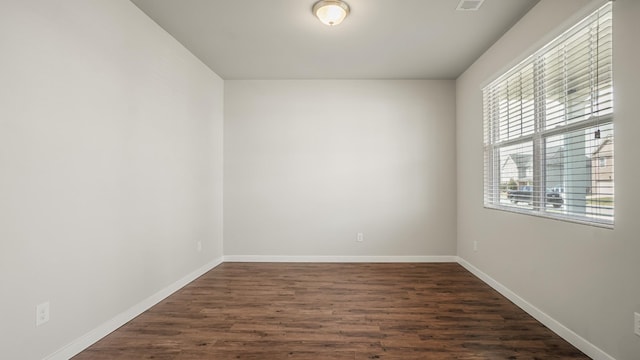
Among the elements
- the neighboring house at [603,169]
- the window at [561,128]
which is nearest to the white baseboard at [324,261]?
the window at [561,128]

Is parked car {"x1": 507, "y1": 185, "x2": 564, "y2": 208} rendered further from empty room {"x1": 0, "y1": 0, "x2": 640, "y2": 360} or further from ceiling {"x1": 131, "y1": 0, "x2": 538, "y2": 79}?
ceiling {"x1": 131, "y1": 0, "x2": 538, "y2": 79}

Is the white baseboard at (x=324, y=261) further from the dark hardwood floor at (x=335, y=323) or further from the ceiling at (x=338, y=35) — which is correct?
the ceiling at (x=338, y=35)

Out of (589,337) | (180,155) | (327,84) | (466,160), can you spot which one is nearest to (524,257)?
(589,337)

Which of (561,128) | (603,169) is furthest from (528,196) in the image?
(603,169)

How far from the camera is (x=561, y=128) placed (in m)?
2.46

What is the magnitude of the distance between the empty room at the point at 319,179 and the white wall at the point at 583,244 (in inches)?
0.6

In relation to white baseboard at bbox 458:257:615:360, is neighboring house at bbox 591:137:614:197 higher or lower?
higher

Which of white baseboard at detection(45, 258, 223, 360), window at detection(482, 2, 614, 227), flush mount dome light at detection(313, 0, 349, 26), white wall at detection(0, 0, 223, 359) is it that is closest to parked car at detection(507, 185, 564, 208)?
window at detection(482, 2, 614, 227)

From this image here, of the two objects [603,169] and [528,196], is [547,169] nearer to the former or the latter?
[528,196]

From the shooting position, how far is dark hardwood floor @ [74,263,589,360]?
7.16ft

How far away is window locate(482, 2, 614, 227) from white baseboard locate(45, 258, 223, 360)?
3.51 meters

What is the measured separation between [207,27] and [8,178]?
211 cm

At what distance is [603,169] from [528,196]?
3.11 feet

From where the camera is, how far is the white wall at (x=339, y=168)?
4676mm
